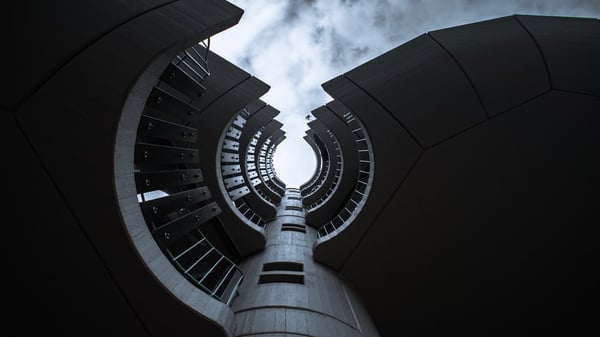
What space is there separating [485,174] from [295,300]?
9.33 m

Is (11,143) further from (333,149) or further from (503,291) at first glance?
(333,149)

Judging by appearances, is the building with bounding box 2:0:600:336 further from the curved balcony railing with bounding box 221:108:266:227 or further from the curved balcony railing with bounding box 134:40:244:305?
the curved balcony railing with bounding box 221:108:266:227

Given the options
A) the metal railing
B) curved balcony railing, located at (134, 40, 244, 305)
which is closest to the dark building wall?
curved balcony railing, located at (134, 40, 244, 305)

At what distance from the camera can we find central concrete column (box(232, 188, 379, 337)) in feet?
25.6

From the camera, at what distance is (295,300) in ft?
30.3

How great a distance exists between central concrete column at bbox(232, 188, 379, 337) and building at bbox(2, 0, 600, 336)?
0.33 ft

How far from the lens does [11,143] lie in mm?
4605

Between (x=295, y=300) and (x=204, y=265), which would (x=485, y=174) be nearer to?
(x=295, y=300)

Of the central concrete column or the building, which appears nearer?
the building

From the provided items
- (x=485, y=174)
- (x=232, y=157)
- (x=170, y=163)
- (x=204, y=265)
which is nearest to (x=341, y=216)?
(x=485, y=174)

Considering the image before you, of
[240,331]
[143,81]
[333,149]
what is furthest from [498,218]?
[333,149]

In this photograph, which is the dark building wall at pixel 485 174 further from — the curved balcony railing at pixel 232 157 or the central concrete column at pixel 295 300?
the curved balcony railing at pixel 232 157

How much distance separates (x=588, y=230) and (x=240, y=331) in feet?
45.0

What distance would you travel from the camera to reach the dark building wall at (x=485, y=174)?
319 inches
